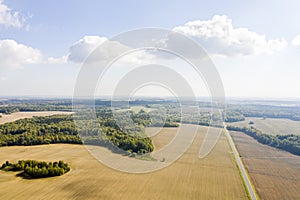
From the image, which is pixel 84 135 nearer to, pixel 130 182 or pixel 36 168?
pixel 36 168

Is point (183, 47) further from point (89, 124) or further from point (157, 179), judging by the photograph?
point (89, 124)

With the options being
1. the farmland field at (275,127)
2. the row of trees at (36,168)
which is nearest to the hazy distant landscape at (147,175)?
the row of trees at (36,168)

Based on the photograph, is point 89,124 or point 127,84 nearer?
point 127,84

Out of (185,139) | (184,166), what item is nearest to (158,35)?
(184,166)

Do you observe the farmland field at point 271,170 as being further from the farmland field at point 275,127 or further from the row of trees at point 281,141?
the farmland field at point 275,127

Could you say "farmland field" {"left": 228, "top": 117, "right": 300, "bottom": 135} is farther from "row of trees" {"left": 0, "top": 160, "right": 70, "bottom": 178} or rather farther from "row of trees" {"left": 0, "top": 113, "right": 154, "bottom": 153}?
"row of trees" {"left": 0, "top": 160, "right": 70, "bottom": 178}

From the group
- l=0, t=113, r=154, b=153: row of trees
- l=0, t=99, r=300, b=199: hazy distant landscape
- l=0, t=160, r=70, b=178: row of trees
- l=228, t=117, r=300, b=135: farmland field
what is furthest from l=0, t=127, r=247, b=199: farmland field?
l=228, t=117, r=300, b=135: farmland field

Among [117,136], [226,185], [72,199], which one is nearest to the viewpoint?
[72,199]
